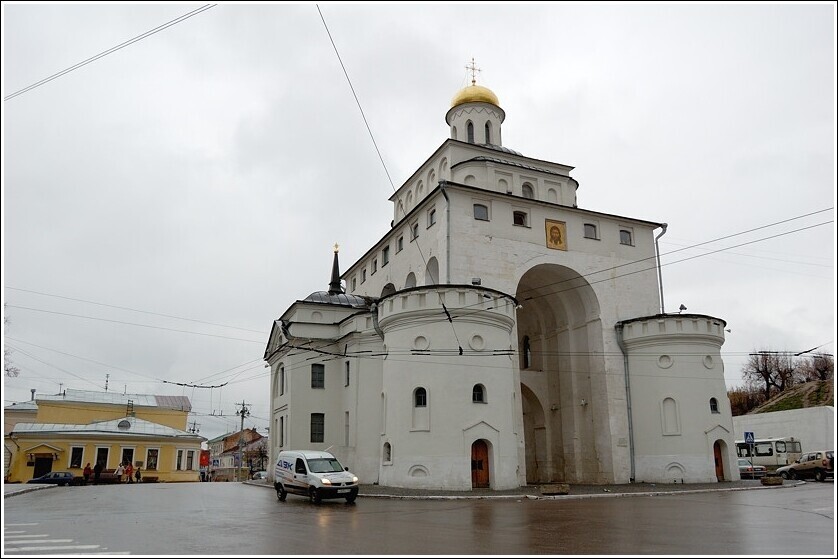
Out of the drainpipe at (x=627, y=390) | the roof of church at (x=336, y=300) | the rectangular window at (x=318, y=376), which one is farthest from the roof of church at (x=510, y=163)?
the rectangular window at (x=318, y=376)

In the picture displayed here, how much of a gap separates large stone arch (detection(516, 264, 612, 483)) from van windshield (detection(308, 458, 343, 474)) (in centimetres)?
1480

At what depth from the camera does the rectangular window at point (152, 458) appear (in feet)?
171

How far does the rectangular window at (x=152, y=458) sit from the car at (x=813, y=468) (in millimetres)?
42500

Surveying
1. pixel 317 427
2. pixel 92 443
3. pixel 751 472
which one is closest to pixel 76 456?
pixel 92 443

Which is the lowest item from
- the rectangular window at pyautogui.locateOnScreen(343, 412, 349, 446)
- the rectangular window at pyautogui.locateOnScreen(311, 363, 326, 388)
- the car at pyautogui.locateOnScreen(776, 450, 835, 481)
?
the car at pyautogui.locateOnScreen(776, 450, 835, 481)

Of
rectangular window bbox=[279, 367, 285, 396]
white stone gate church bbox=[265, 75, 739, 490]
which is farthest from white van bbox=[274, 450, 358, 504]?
rectangular window bbox=[279, 367, 285, 396]

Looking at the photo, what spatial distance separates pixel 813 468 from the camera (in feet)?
102

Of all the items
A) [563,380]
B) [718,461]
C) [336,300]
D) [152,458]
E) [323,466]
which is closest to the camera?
[323,466]

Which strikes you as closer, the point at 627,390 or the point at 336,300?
the point at 627,390

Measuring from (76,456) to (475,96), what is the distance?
37828mm

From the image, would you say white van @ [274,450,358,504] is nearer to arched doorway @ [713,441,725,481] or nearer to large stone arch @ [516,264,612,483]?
large stone arch @ [516,264,612,483]

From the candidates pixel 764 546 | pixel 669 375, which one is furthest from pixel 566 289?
pixel 764 546

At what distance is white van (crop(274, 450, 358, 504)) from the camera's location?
19.8m

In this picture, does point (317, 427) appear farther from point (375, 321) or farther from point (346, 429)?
point (375, 321)
